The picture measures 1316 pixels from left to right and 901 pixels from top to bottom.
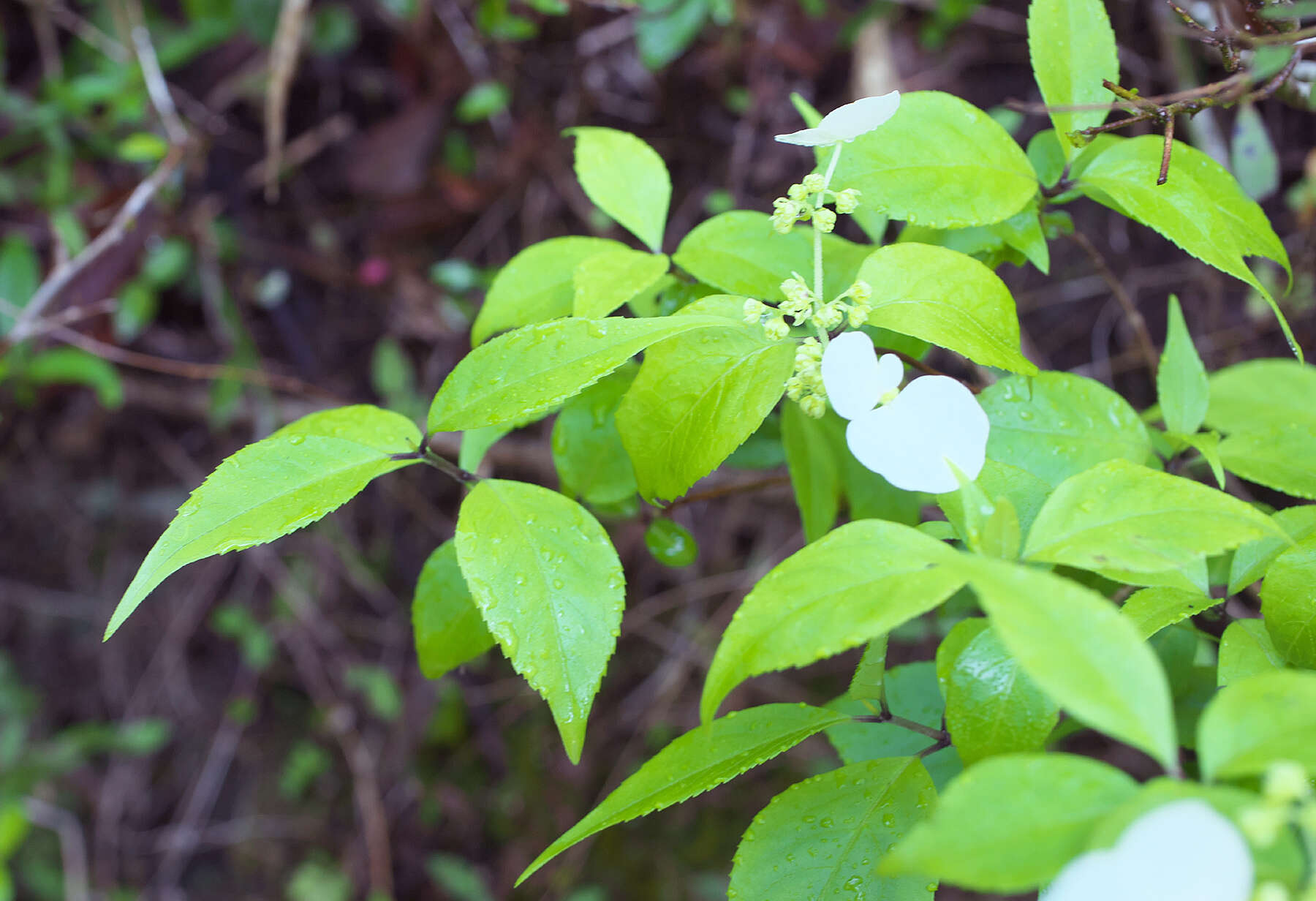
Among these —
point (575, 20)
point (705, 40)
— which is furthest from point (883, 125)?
point (575, 20)

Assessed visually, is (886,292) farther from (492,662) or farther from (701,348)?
(492,662)

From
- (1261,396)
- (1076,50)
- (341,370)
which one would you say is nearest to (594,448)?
(1076,50)

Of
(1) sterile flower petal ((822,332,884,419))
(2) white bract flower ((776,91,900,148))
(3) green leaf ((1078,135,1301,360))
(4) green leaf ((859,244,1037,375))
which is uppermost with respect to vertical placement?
(2) white bract flower ((776,91,900,148))

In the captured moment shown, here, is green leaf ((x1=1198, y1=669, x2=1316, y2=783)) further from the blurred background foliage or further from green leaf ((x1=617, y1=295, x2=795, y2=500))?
the blurred background foliage

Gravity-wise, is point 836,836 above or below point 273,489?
below

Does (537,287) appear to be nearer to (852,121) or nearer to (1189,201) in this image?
(852,121)

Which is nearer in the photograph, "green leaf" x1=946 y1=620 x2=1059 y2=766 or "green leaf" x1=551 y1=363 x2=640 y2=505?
"green leaf" x1=946 y1=620 x2=1059 y2=766

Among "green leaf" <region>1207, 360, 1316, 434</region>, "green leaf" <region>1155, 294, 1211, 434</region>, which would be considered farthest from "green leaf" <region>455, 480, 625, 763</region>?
"green leaf" <region>1207, 360, 1316, 434</region>
